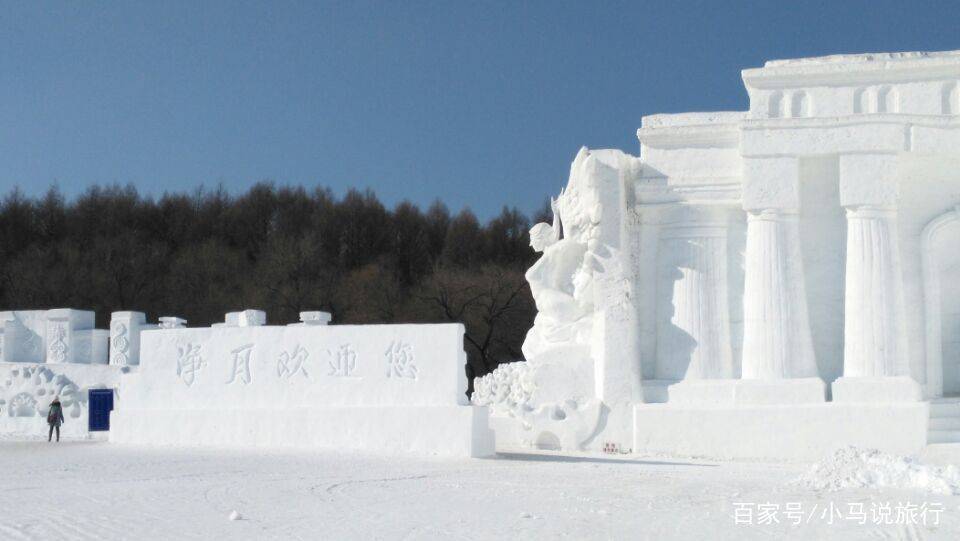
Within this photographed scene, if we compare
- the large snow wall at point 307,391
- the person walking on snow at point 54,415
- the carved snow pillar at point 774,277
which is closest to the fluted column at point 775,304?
the carved snow pillar at point 774,277

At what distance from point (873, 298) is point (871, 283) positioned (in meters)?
0.24

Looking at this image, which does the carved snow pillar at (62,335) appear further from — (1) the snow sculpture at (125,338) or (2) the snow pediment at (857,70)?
(2) the snow pediment at (857,70)

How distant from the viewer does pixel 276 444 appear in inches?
627

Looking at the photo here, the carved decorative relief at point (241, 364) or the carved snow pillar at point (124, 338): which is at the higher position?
the carved snow pillar at point (124, 338)

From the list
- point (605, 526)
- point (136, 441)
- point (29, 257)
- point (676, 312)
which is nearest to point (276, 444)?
point (136, 441)

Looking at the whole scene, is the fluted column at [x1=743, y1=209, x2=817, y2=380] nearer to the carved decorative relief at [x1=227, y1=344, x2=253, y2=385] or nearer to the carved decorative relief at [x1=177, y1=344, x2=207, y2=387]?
the carved decorative relief at [x1=227, y1=344, x2=253, y2=385]

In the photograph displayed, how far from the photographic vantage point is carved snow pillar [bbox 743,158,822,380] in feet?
56.9

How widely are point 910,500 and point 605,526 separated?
3.54 metres

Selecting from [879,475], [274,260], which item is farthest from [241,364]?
[274,260]

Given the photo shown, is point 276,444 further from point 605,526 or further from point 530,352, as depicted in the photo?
point 605,526

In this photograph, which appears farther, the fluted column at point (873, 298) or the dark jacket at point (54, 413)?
the dark jacket at point (54, 413)

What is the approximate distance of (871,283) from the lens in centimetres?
1706

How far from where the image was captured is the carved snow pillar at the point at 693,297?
17906 millimetres

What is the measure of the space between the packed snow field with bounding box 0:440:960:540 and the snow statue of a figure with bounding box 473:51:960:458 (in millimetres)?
2719
